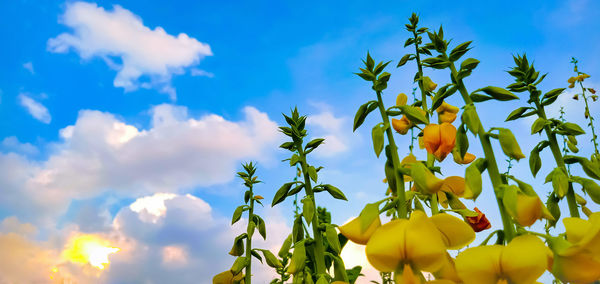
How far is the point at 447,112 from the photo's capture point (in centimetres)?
217

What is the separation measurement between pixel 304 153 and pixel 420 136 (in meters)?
0.77

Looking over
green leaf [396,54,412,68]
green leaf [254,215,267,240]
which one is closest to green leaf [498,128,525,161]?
green leaf [396,54,412,68]

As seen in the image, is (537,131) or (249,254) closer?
(537,131)

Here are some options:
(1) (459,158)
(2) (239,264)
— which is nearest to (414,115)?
(1) (459,158)

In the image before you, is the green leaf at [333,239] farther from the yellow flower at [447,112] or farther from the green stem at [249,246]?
the green stem at [249,246]

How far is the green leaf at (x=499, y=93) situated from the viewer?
4.46 ft

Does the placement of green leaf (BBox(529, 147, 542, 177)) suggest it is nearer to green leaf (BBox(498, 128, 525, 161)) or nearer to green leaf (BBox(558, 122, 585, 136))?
green leaf (BBox(558, 122, 585, 136))

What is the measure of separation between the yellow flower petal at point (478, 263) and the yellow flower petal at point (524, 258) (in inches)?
0.7

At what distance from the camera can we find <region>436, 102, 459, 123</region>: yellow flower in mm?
2135

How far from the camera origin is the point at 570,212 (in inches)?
74.9

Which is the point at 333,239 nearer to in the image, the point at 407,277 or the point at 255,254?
the point at 407,277

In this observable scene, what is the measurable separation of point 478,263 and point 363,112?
0.61m

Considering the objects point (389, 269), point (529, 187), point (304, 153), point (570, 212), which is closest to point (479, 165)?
point (529, 187)

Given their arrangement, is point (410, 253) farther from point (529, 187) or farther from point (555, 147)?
point (555, 147)
